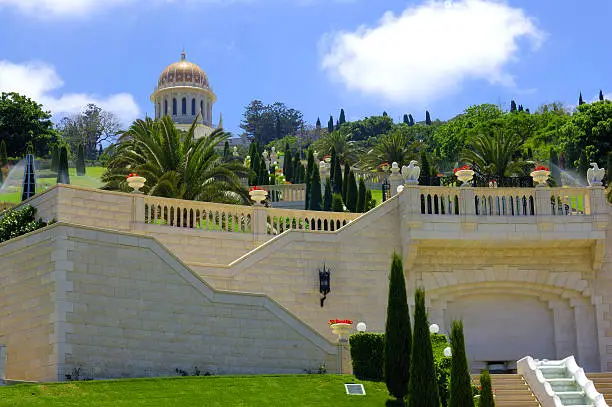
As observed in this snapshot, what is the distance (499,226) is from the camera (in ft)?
102

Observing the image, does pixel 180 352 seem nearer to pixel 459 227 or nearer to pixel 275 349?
pixel 275 349

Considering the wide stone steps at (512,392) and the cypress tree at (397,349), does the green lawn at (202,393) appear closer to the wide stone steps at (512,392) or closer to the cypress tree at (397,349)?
the cypress tree at (397,349)

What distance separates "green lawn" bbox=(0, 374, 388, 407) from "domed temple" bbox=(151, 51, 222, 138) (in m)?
90.9

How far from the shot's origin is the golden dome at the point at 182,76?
11569cm

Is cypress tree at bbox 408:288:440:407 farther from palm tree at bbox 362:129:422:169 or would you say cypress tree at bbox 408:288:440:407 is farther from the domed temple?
the domed temple

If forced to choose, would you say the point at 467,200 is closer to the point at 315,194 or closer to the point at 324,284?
the point at 324,284

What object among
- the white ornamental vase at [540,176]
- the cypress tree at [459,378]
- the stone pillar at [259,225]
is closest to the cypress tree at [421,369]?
the cypress tree at [459,378]

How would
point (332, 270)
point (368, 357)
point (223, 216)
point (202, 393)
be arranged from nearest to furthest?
point (202, 393), point (368, 357), point (332, 270), point (223, 216)

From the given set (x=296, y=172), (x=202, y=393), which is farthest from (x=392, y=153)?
(x=202, y=393)

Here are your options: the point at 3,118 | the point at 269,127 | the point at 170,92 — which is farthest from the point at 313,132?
the point at 3,118

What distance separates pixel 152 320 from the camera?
24516 millimetres

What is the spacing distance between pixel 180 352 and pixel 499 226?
1156cm

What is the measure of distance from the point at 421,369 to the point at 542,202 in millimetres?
12033

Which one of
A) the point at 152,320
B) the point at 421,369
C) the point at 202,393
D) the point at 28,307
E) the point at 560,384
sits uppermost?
the point at 28,307
